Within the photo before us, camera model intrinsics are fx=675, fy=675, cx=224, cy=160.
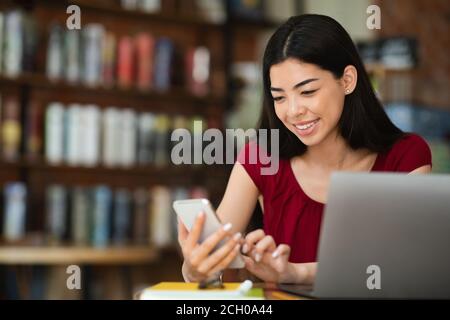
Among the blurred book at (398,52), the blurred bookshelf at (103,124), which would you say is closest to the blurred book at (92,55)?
the blurred bookshelf at (103,124)

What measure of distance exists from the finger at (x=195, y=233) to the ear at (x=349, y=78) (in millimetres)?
589

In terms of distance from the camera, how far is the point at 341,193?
90 cm

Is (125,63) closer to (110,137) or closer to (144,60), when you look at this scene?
(144,60)

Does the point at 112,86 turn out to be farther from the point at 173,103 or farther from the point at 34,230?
the point at 34,230

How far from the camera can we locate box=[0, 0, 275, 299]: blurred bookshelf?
9.00 feet

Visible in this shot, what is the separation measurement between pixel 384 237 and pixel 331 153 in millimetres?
674

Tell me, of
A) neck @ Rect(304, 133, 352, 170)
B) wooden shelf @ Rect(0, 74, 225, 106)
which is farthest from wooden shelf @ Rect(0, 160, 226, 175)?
neck @ Rect(304, 133, 352, 170)

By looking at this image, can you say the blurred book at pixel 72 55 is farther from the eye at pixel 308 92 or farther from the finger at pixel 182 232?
the finger at pixel 182 232

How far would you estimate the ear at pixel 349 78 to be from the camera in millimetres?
1476

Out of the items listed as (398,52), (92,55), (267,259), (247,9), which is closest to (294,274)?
(267,259)

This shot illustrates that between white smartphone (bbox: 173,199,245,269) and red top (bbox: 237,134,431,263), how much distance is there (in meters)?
0.52

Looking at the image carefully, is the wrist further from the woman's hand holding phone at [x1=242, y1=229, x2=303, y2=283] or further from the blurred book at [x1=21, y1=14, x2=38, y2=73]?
the blurred book at [x1=21, y1=14, x2=38, y2=73]

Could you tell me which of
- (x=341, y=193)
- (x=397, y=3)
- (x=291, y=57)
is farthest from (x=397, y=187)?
(x=397, y=3)
